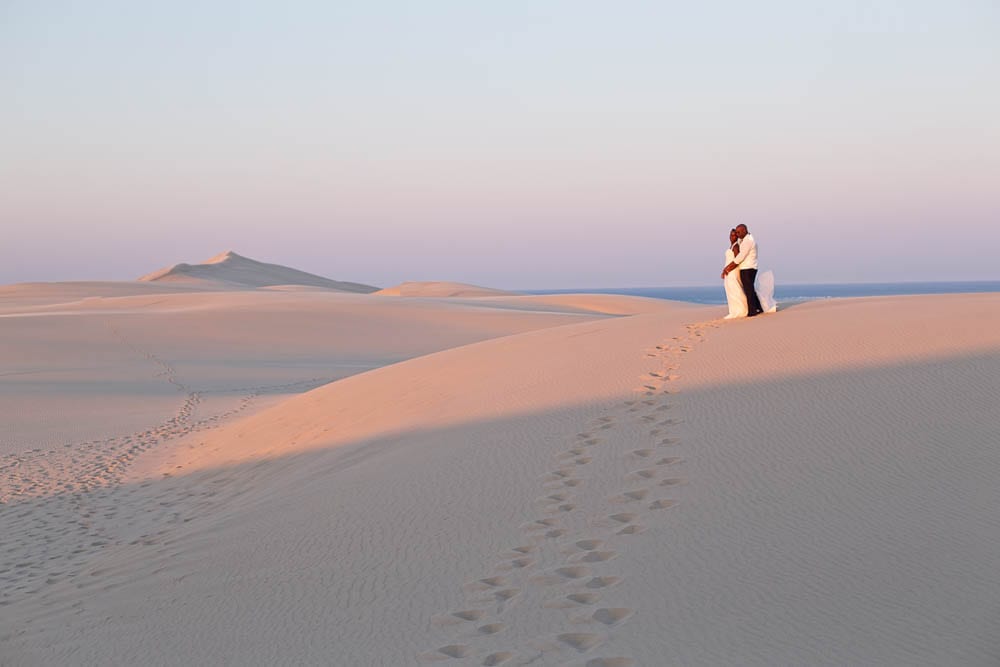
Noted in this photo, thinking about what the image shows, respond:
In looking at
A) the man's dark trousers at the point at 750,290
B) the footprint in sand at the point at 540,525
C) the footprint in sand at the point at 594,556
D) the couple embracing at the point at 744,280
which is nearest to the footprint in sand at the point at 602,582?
the footprint in sand at the point at 594,556

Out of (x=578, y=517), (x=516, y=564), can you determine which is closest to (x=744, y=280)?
(x=578, y=517)

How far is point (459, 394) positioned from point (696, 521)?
16.2 feet

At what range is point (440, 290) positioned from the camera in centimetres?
7025

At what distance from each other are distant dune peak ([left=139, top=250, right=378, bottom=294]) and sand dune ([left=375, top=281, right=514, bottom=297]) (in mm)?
13130

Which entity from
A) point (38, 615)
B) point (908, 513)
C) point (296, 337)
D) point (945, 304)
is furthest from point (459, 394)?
point (296, 337)

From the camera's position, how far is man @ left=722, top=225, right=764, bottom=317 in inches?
440

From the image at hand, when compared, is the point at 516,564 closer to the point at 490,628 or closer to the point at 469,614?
the point at 469,614

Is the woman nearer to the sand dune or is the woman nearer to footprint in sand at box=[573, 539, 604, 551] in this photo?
footprint in sand at box=[573, 539, 604, 551]

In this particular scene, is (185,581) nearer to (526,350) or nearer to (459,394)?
(459,394)

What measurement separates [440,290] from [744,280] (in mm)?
59237

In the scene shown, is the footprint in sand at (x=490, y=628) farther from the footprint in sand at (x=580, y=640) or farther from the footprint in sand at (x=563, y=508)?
the footprint in sand at (x=563, y=508)

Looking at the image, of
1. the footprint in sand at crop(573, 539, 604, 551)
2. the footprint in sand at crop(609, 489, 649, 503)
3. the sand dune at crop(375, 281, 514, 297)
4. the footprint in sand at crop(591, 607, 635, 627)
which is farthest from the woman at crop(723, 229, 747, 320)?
the sand dune at crop(375, 281, 514, 297)

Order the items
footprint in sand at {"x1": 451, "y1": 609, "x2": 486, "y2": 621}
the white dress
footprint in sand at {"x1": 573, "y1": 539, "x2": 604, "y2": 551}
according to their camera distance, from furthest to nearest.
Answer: the white dress → footprint in sand at {"x1": 573, "y1": 539, "x2": 604, "y2": 551} → footprint in sand at {"x1": 451, "y1": 609, "x2": 486, "y2": 621}

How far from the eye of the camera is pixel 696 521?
4965 mm
